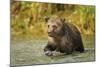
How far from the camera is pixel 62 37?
2.44m

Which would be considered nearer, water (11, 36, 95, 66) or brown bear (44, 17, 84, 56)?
water (11, 36, 95, 66)

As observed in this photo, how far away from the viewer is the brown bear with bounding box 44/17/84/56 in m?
2.39

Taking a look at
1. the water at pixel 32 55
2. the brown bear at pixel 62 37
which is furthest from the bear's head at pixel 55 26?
the water at pixel 32 55

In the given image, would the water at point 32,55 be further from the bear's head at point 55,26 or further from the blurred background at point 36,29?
the bear's head at point 55,26

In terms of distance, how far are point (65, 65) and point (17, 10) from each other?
0.90 metres

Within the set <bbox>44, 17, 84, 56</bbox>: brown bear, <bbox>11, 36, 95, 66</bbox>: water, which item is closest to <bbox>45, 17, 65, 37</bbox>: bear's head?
<bbox>44, 17, 84, 56</bbox>: brown bear

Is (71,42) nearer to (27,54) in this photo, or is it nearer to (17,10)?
(27,54)

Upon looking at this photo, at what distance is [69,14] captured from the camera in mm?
2492

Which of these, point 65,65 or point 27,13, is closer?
point 27,13

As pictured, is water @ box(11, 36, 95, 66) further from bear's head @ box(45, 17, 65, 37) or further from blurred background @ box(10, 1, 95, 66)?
bear's head @ box(45, 17, 65, 37)
